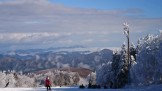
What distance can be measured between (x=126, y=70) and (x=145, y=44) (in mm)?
22015

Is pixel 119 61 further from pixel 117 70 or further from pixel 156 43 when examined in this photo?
pixel 156 43

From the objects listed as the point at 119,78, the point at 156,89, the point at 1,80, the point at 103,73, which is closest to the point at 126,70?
the point at 119,78

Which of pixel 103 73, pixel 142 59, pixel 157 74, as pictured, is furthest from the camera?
pixel 103 73

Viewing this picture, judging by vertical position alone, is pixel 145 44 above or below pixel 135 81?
above

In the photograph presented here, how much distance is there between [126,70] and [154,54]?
26.9 meters

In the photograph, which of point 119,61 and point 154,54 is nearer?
point 154,54

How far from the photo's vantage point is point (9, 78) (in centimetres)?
15250

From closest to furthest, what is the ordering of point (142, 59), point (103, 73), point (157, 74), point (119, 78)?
point (157, 74) < point (142, 59) < point (119, 78) < point (103, 73)

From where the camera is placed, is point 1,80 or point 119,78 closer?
point 119,78

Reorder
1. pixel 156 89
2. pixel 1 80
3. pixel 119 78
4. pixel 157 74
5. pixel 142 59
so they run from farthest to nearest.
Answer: pixel 1 80, pixel 119 78, pixel 142 59, pixel 157 74, pixel 156 89

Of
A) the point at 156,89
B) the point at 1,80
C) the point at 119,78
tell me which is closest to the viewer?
the point at 156,89

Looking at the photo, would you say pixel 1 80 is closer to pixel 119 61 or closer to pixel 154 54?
pixel 119 61

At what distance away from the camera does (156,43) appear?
67.6m

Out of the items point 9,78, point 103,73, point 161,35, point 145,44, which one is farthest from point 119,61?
point 9,78
